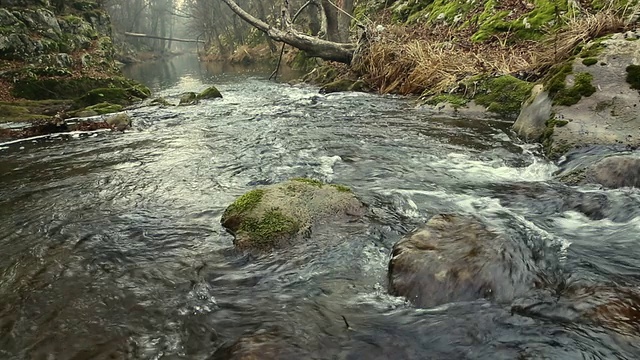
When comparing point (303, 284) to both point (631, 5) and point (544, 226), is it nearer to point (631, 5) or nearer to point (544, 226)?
point (544, 226)

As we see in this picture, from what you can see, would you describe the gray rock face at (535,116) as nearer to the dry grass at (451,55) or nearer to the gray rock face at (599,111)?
the gray rock face at (599,111)

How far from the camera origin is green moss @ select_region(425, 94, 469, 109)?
31.7 feet

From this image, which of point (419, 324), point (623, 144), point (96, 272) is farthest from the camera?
point (623, 144)

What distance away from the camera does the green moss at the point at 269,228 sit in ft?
13.4

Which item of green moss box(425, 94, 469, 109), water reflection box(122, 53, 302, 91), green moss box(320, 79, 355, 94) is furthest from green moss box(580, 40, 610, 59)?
water reflection box(122, 53, 302, 91)

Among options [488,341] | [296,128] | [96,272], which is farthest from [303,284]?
[296,128]

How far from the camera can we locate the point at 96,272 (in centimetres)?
377

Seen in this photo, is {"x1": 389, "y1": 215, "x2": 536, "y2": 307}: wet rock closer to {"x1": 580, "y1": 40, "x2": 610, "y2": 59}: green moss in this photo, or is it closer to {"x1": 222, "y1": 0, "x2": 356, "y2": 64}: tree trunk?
{"x1": 580, "y1": 40, "x2": 610, "y2": 59}: green moss

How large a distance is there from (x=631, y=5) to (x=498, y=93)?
303 centimetres

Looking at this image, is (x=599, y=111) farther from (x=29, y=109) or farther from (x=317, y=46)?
(x=29, y=109)

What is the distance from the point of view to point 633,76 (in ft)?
21.1

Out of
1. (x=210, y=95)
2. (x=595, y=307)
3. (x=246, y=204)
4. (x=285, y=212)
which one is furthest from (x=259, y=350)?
(x=210, y=95)

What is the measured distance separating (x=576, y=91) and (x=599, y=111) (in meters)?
0.52

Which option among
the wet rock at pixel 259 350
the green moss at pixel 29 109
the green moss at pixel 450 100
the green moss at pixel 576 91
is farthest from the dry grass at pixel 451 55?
the green moss at pixel 29 109
